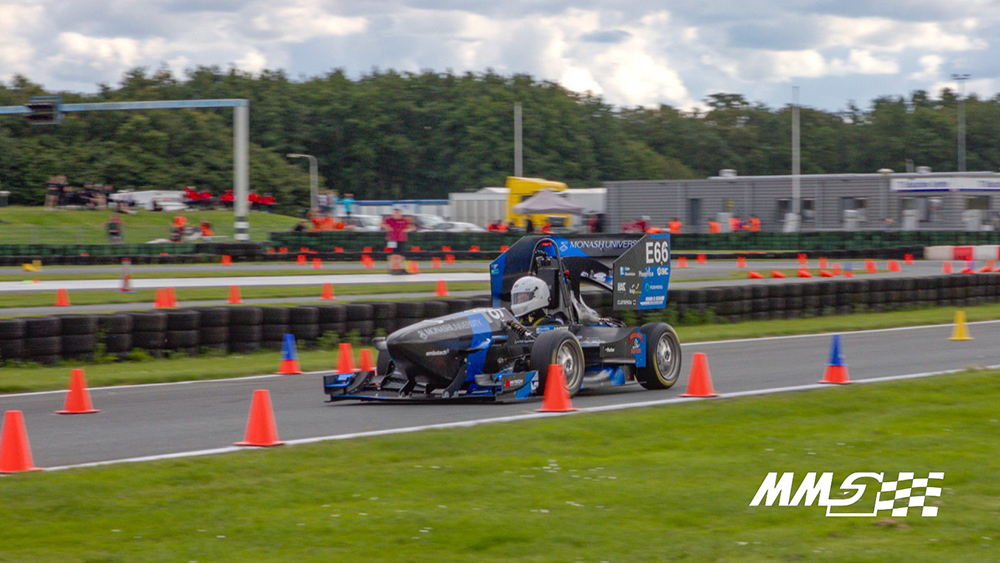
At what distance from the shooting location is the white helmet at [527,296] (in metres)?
11.8

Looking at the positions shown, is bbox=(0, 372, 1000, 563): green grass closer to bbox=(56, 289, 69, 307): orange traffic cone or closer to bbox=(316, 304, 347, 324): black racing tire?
bbox=(316, 304, 347, 324): black racing tire

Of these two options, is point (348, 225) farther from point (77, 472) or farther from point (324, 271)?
point (77, 472)

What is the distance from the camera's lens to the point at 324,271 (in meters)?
34.0

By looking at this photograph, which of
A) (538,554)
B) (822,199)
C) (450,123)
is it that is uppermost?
(450,123)

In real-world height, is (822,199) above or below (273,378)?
above

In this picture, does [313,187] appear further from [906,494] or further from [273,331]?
[906,494]

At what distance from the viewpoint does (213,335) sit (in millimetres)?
15711

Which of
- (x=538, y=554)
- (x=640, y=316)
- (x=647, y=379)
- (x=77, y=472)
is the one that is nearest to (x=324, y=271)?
(x=640, y=316)

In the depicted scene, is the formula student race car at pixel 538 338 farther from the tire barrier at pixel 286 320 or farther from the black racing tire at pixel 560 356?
the tire barrier at pixel 286 320

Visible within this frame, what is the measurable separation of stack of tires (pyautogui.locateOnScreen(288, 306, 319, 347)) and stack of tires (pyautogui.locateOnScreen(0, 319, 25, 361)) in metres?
3.54

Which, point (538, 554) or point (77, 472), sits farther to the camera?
point (77, 472)

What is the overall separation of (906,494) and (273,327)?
10.9m

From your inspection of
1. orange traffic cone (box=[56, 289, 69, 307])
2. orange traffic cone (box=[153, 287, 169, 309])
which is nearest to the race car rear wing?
orange traffic cone (box=[153, 287, 169, 309])

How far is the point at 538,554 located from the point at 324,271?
2880 cm
